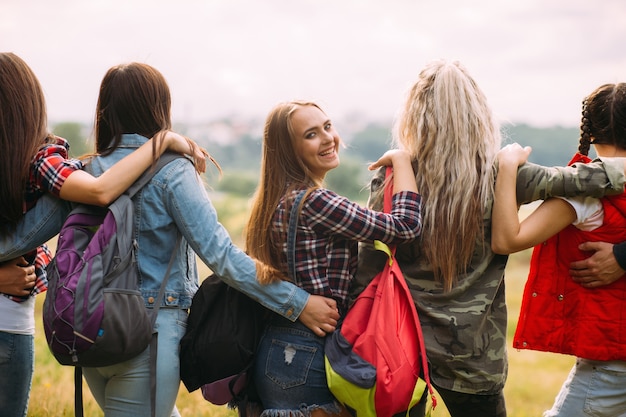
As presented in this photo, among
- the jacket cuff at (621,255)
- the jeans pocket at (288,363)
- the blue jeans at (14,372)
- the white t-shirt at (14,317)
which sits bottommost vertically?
the blue jeans at (14,372)

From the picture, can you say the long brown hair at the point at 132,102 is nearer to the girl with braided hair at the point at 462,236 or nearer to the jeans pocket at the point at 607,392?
the girl with braided hair at the point at 462,236

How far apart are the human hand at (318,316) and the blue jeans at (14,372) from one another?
124 cm

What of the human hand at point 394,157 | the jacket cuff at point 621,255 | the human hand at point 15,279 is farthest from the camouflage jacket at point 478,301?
the human hand at point 15,279

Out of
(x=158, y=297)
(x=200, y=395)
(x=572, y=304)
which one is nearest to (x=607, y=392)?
(x=572, y=304)

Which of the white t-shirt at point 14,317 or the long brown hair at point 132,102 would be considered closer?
the long brown hair at point 132,102

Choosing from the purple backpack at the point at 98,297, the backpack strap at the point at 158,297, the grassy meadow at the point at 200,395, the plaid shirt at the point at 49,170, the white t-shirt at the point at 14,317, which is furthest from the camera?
the grassy meadow at the point at 200,395

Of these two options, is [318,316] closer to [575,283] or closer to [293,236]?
[293,236]

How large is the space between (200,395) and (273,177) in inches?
111

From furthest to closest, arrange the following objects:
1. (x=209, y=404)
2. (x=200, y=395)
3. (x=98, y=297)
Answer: (x=200, y=395) → (x=209, y=404) → (x=98, y=297)

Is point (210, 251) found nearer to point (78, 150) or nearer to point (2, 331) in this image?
point (2, 331)

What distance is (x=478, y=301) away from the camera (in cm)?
305

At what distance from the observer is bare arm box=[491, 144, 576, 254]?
9.82ft

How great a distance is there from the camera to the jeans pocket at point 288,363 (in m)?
2.96

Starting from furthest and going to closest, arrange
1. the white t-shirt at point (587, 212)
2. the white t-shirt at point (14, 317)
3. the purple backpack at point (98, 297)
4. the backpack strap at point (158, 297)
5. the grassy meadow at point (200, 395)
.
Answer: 1. the grassy meadow at point (200, 395)
2. the white t-shirt at point (14, 317)
3. the white t-shirt at point (587, 212)
4. the backpack strap at point (158, 297)
5. the purple backpack at point (98, 297)
